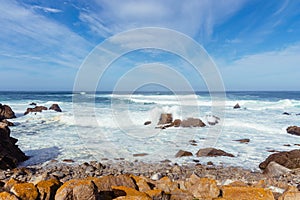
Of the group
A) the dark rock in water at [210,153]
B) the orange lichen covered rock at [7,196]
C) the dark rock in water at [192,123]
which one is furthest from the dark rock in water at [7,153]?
the dark rock in water at [192,123]

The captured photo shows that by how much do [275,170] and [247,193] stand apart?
368cm

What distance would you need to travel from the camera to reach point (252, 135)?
11984mm

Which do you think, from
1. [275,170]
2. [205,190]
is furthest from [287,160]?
[205,190]

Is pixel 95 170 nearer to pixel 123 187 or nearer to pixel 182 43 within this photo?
pixel 123 187

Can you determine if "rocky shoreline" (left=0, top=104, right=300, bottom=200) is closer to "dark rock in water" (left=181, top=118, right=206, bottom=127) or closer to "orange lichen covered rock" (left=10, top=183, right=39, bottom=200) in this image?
"orange lichen covered rock" (left=10, top=183, right=39, bottom=200)

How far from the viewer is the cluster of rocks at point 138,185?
285 cm

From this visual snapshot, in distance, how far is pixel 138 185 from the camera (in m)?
3.85

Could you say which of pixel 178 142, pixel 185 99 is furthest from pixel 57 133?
pixel 185 99

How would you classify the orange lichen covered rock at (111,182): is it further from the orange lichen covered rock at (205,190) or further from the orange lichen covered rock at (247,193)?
the orange lichen covered rock at (247,193)

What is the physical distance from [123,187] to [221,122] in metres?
13.2

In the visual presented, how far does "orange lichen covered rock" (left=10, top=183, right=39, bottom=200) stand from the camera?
9.07 feet

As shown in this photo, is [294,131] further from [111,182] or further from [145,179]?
[111,182]

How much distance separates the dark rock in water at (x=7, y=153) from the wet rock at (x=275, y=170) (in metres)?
7.03

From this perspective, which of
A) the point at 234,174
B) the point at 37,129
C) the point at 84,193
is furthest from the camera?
the point at 37,129
